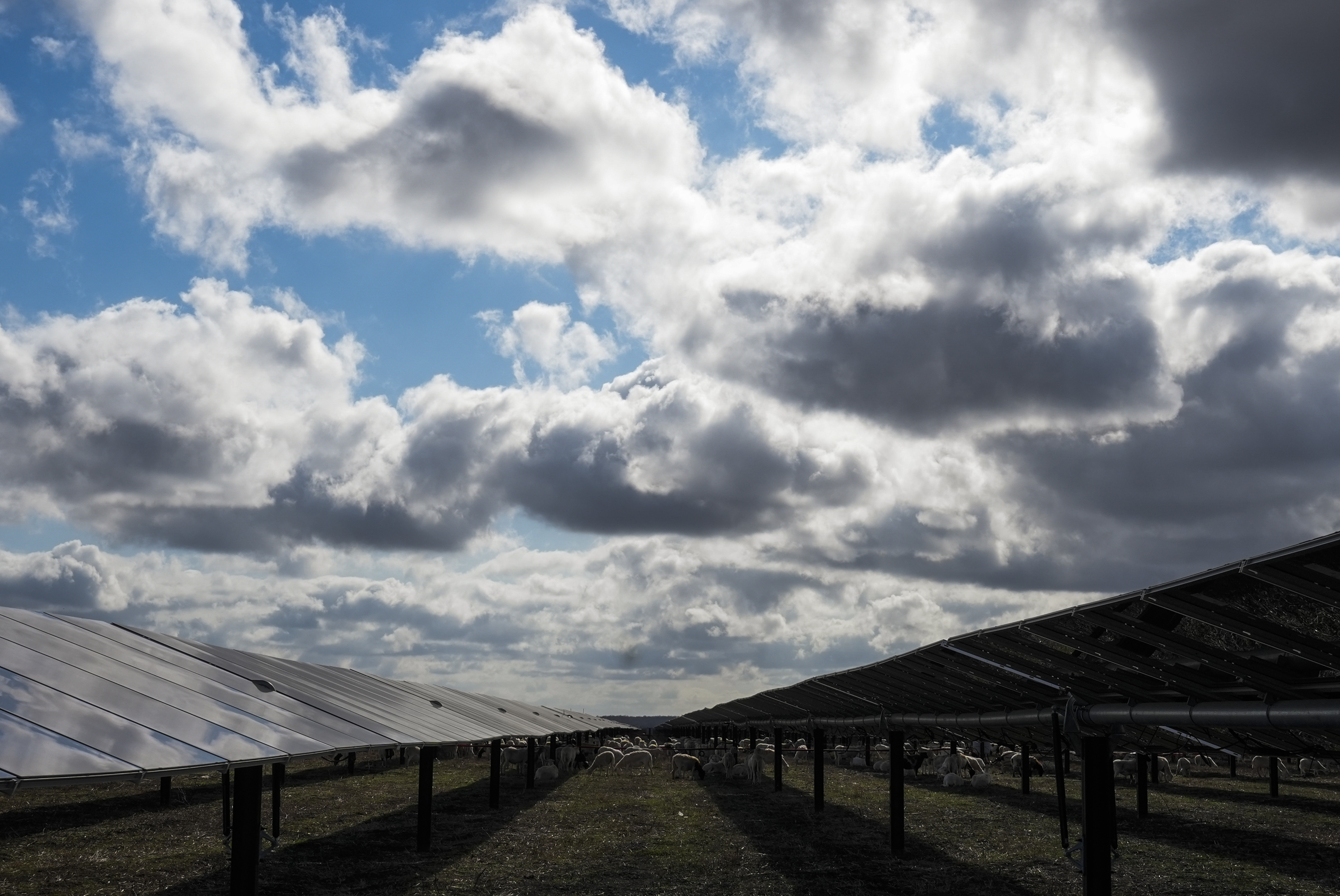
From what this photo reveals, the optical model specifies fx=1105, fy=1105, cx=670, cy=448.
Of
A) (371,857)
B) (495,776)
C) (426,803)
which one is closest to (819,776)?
(495,776)

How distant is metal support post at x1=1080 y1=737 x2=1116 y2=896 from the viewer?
613 inches

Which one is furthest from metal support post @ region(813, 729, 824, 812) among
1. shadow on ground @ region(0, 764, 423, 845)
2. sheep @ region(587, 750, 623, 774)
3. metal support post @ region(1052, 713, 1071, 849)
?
sheep @ region(587, 750, 623, 774)

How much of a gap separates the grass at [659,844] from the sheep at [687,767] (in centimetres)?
985

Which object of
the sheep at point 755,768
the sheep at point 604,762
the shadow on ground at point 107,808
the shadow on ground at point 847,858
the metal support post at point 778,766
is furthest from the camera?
the sheep at point 604,762

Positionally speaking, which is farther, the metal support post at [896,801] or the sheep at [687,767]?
the sheep at [687,767]

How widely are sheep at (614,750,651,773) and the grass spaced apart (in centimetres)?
2044

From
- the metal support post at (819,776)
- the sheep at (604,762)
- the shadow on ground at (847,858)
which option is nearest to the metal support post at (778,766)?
the shadow on ground at (847,858)

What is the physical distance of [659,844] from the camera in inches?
1086

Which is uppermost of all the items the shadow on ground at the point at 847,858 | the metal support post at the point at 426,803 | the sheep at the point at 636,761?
the metal support post at the point at 426,803

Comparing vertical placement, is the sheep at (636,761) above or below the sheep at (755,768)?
below

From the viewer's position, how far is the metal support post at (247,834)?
39.8 feet

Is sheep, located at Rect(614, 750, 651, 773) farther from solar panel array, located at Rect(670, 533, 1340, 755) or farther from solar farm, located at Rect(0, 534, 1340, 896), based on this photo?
solar panel array, located at Rect(670, 533, 1340, 755)

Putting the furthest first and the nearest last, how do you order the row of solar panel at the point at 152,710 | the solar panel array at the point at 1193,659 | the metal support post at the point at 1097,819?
the metal support post at the point at 1097,819
the solar panel array at the point at 1193,659
the row of solar panel at the point at 152,710

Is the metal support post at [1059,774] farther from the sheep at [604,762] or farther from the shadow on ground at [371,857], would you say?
the sheep at [604,762]
